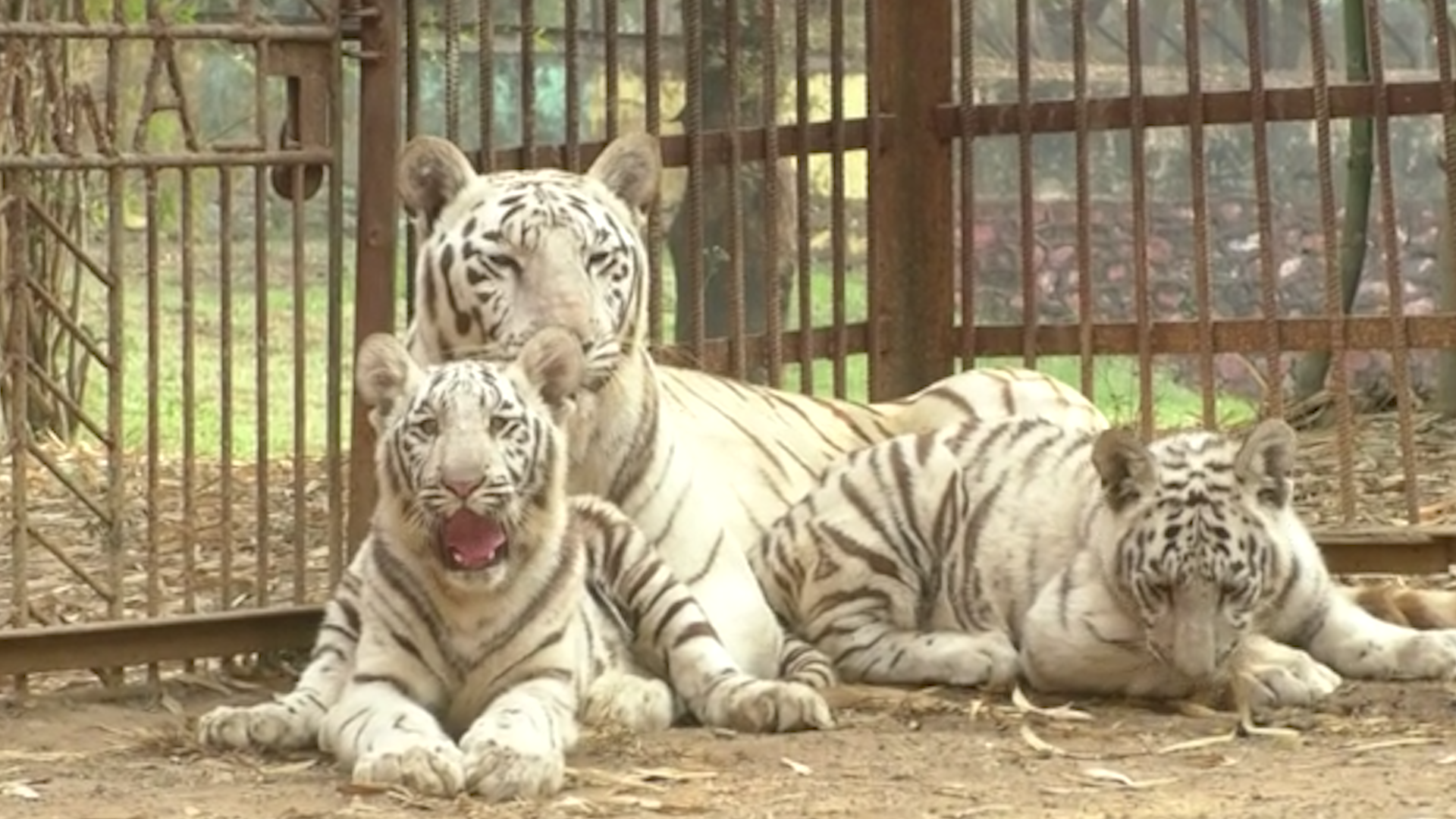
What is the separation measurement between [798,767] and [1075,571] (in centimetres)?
109

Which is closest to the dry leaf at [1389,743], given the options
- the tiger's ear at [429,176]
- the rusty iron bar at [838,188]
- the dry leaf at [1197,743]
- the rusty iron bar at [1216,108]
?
the dry leaf at [1197,743]

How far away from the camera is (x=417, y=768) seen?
201 inches

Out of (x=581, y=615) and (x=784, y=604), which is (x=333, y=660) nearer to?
(x=581, y=615)

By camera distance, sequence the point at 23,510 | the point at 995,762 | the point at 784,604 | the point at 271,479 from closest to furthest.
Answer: the point at 995,762, the point at 23,510, the point at 784,604, the point at 271,479

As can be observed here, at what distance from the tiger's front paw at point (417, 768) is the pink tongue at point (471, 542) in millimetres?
353

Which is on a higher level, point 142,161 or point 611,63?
point 611,63

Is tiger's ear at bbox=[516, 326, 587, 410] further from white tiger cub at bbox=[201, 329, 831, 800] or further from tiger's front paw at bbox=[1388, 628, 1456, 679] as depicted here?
tiger's front paw at bbox=[1388, 628, 1456, 679]

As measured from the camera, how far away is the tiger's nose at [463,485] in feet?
17.4

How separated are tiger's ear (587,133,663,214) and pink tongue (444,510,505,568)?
4.97 ft

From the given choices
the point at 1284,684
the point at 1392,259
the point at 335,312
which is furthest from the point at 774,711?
the point at 1392,259

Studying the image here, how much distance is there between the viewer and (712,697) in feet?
19.5

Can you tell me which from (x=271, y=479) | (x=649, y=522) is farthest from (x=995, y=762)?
(x=271, y=479)

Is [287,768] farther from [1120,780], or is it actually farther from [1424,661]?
[1424,661]

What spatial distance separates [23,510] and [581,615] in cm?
126
